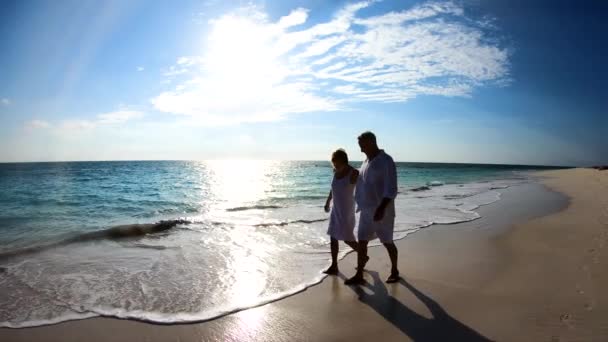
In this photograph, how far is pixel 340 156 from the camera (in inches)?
194

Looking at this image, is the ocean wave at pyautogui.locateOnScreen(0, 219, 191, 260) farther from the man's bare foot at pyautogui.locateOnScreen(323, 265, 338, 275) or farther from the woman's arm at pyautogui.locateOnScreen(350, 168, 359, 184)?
the woman's arm at pyautogui.locateOnScreen(350, 168, 359, 184)

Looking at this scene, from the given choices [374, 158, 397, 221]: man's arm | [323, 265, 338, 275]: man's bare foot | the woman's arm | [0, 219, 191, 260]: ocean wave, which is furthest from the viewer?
[0, 219, 191, 260]: ocean wave

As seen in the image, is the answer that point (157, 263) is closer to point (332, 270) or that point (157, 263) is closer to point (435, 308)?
point (332, 270)

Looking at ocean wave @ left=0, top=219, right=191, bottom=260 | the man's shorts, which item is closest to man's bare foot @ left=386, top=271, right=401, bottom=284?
the man's shorts

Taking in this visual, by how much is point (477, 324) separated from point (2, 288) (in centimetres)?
616

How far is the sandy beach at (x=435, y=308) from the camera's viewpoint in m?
3.21

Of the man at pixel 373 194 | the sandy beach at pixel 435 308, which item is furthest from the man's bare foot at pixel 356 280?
the sandy beach at pixel 435 308

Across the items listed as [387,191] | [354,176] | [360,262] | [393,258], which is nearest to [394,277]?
[393,258]

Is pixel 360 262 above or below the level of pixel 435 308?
above

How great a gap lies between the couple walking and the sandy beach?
618 millimetres

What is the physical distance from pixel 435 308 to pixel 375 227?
1209mm

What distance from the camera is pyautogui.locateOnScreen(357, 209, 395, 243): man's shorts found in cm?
450

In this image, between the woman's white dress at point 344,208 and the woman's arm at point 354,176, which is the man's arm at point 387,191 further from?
the woman's white dress at point 344,208

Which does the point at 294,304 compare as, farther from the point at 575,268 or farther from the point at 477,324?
the point at 575,268
